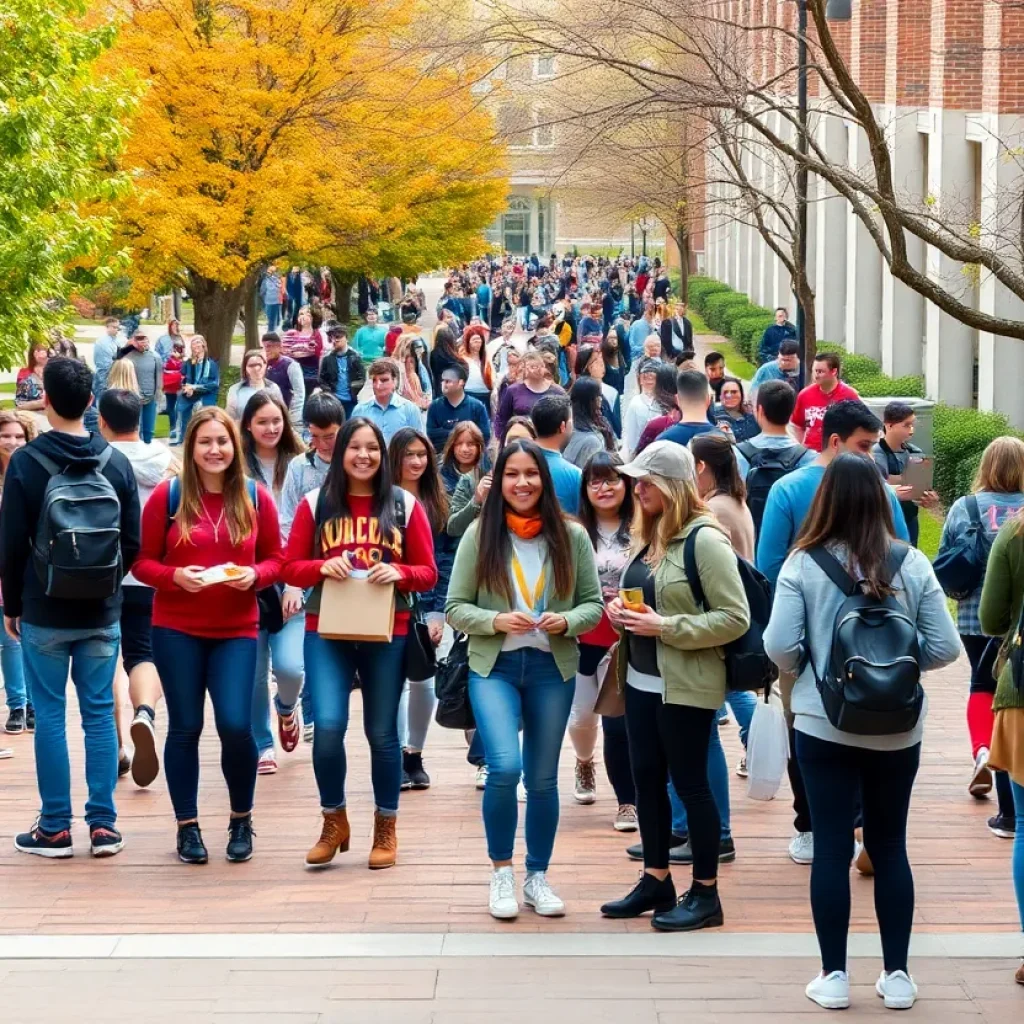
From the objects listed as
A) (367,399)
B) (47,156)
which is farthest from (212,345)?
(367,399)

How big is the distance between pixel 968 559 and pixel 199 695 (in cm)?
330

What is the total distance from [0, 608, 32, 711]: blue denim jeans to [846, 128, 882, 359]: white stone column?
77.8 feet

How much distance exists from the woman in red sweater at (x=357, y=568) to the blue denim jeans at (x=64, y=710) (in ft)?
2.98

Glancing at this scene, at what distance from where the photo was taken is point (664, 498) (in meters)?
6.32

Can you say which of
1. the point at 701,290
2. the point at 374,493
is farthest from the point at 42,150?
the point at 701,290

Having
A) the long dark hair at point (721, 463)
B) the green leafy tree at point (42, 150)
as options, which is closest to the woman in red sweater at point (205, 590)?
the long dark hair at point (721, 463)

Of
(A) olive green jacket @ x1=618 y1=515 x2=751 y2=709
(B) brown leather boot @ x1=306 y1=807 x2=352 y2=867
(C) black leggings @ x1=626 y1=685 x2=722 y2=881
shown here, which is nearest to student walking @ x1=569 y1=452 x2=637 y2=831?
(C) black leggings @ x1=626 y1=685 x2=722 y2=881

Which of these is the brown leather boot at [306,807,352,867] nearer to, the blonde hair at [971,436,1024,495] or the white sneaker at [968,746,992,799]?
the white sneaker at [968,746,992,799]

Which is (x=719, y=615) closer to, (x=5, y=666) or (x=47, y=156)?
(x=5, y=666)

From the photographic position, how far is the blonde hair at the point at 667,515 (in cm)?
631

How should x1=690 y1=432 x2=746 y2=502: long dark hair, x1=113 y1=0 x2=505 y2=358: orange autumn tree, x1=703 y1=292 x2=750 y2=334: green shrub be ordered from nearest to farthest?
x1=690 y1=432 x2=746 y2=502: long dark hair → x1=113 y1=0 x2=505 y2=358: orange autumn tree → x1=703 y1=292 x2=750 y2=334: green shrub

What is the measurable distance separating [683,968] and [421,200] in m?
30.5

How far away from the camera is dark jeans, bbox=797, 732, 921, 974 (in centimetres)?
561

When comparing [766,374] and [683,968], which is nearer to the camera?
[683,968]
